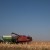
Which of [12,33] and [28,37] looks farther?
[12,33]

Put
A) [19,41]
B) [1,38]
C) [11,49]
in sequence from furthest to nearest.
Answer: [1,38] < [19,41] < [11,49]

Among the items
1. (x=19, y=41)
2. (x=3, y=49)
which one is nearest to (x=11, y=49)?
(x=3, y=49)

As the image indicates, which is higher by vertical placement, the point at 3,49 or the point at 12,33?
the point at 12,33

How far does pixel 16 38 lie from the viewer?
55.2 metres

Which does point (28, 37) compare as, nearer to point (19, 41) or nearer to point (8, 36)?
point (19, 41)

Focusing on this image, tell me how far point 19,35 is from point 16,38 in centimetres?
143

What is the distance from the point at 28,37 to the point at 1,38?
9.40 meters

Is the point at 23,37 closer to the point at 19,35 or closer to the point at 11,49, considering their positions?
the point at 19,35

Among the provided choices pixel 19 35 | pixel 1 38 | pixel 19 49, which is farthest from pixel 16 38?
pixel 19 49

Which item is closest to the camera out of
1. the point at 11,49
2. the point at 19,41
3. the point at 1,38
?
the point at 11,49

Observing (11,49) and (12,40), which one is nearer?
(11,49)

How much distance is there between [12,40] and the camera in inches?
2216

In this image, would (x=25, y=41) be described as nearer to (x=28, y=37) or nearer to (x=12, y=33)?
(x=28, y=37)

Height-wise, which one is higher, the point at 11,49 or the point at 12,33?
the point at 12,33
